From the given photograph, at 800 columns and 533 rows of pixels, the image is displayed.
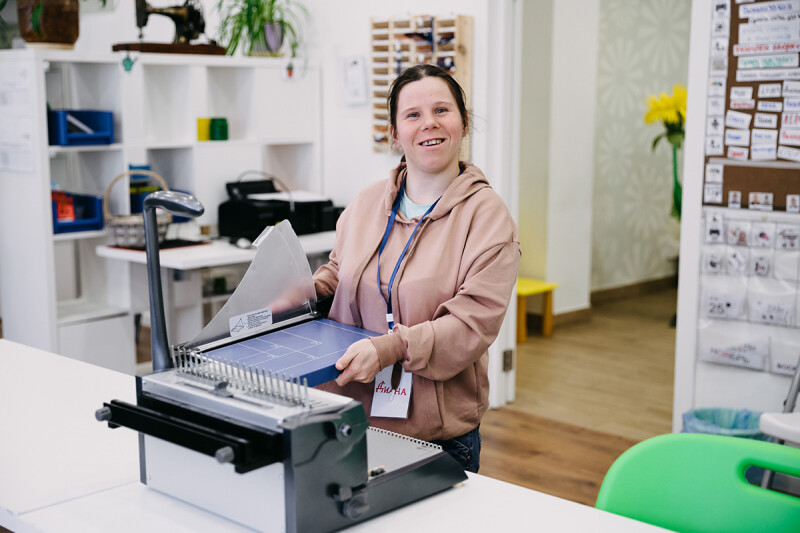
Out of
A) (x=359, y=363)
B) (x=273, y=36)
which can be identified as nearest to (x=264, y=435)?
(x=359, y=363)

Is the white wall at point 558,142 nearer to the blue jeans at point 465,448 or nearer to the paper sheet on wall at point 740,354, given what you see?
the paper sheet on wall at point 740,354

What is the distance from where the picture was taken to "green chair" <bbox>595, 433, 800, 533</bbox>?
4.45 feet

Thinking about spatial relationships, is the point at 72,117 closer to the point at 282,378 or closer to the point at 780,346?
the point at 282,378

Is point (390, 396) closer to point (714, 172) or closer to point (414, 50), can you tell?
point (714, 172)

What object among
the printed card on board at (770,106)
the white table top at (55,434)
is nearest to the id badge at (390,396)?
the white table top at (55,434)

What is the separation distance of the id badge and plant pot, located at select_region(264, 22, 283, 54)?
318 centimetres

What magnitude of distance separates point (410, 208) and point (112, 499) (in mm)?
870

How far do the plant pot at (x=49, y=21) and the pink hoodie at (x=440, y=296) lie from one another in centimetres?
240

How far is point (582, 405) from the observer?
4426 millimetres


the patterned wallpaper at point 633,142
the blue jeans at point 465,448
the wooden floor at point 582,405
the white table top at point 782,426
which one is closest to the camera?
the blue jeans at point 465,448

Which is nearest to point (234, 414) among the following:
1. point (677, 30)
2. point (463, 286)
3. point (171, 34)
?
point (463, 286)

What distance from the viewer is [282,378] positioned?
145 centimetres

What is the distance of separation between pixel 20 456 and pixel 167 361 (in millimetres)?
441

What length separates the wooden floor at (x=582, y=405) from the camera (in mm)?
3615
